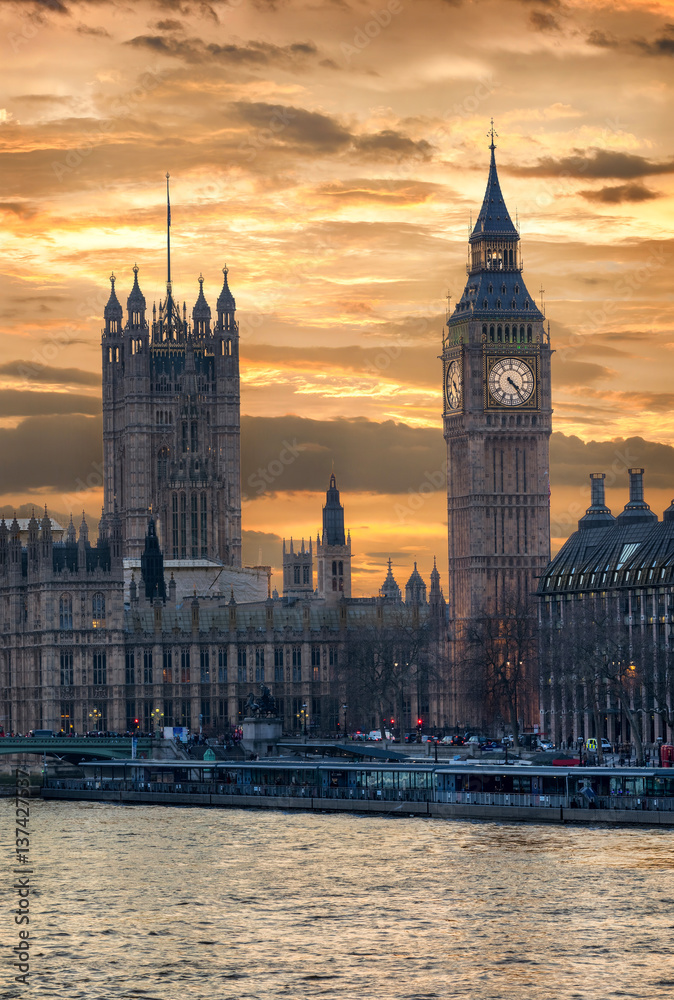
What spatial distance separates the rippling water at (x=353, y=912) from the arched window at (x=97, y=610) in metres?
62.5

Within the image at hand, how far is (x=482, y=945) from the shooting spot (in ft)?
308

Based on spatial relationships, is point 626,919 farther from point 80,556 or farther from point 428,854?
point 80,556

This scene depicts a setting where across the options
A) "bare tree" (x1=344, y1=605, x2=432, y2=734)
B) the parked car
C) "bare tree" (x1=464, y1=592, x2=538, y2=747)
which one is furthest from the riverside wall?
"bare tree" (x1=344, y1=605, x2=432, y2=734)

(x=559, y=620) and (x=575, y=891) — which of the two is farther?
(x=559, y=620)

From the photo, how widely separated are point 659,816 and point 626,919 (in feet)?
93.1

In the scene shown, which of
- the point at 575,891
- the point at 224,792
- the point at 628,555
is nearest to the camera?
the point at 575,891

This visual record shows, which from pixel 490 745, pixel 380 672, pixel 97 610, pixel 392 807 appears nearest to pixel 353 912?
pixel 392 807

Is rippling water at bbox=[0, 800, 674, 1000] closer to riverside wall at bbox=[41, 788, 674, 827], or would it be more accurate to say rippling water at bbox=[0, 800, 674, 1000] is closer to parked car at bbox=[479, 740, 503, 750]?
riverside wall at bbox=[41, 788, 674, 827]

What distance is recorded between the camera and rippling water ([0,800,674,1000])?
289ft

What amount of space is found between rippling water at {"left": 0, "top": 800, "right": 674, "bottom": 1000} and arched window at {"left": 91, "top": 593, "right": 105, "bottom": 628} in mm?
62482

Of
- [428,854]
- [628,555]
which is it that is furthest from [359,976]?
[628,555]

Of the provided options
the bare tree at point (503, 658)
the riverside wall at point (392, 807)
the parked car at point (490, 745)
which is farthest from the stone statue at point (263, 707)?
the riverside wall at point (392, 807)

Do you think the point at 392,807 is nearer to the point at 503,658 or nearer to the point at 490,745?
the point at 490,745

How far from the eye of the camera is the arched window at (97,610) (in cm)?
19588
